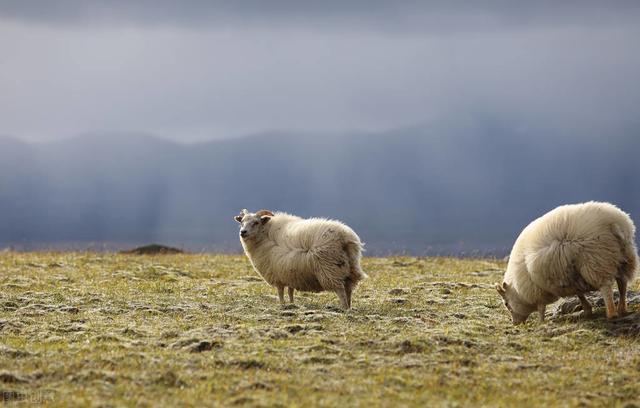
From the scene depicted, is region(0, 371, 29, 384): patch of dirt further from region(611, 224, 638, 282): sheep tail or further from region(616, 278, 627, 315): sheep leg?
region(616, 278, 627, 315): sheep leg

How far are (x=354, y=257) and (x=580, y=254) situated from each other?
17.8 ft

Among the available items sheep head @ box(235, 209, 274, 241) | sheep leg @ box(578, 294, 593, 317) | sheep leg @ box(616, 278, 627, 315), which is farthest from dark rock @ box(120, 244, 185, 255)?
sheep leg @ box(616, 278, 627, 315)

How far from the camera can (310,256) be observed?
19406 mm

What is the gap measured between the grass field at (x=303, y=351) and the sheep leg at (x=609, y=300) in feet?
1.10

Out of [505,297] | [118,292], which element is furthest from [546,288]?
[118,292]

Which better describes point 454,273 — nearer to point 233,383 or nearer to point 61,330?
point 61,330

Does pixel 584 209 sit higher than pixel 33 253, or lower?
higher

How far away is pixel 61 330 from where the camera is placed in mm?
16625

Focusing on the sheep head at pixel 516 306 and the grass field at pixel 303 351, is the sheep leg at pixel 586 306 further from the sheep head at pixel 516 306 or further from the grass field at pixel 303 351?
the sheep head at pixel 516 306

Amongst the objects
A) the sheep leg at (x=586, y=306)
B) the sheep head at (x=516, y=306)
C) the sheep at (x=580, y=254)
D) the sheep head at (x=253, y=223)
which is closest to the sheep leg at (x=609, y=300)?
the sheep at (x=580, y=254)

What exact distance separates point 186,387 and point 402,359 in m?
3.70

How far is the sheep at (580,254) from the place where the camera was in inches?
636

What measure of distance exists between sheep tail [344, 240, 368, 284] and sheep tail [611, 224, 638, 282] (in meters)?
5.92

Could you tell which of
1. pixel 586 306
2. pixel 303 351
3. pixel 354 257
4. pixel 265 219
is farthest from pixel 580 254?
pixel 265 219
